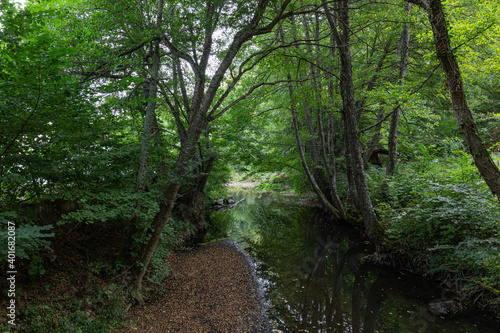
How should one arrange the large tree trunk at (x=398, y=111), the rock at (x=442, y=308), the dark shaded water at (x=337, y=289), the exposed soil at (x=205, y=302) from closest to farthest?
the exposed soil at (x=205, y=302)
the dark shaded water at (x=337, y=289)
the rock at (x=442, y=308)
the large tree trunk at (x=398, y=111)

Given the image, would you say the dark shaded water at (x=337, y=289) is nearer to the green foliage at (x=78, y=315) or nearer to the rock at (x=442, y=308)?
the rock at (x=442, y=308)

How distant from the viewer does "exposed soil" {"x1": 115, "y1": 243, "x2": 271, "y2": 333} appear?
4012 mm

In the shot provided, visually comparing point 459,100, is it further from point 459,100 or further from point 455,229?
point 455,229

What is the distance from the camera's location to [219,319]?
4.27 metres

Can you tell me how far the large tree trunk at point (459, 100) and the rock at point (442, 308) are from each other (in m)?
2.67

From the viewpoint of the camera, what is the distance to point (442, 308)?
459 cm

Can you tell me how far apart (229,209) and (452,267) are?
12.3 metres

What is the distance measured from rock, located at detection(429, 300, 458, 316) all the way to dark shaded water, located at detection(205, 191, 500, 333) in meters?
0.09

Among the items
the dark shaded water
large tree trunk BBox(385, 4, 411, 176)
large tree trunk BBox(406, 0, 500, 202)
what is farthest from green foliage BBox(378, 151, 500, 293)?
large tree trunk BBox(385, 4, 411, 176)

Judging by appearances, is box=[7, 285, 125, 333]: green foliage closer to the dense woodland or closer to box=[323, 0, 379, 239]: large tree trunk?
the dense woodland

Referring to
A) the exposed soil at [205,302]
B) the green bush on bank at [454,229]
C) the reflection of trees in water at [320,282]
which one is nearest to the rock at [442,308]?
the green bush on bank at [454,229]

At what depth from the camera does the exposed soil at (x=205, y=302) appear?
4.01 m

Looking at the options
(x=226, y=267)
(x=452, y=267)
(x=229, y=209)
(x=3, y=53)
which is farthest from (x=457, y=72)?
(x=229, y=209)

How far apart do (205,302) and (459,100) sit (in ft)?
18.4
